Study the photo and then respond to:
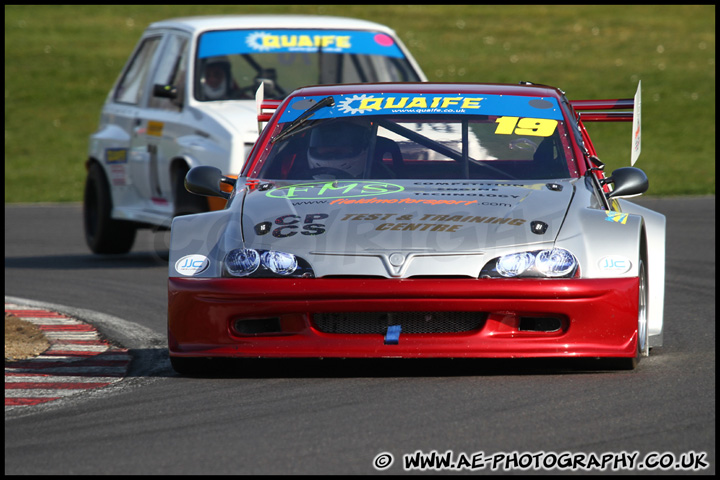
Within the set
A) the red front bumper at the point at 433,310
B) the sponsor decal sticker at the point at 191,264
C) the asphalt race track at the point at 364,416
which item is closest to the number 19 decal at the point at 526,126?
the asphalt race track at the point at 364,416

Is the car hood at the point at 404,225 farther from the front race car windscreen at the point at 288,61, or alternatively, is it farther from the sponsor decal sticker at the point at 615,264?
the front race car windscreen at the point at 288,61

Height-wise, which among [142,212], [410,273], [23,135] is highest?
[410,273]

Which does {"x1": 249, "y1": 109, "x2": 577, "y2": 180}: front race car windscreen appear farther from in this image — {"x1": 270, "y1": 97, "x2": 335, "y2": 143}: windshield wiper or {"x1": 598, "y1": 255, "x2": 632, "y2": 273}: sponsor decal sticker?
{"x1": 598, "y1": 255, "x2": 632, "y2": 273}: sponsor decal sticker

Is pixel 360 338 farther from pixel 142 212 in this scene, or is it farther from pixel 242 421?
pixel 142 212

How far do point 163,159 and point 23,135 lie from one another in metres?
21.2

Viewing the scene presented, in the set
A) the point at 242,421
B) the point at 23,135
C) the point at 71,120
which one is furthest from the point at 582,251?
the point at 71,120

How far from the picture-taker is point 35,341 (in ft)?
25.9

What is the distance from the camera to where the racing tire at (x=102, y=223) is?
12883 mm

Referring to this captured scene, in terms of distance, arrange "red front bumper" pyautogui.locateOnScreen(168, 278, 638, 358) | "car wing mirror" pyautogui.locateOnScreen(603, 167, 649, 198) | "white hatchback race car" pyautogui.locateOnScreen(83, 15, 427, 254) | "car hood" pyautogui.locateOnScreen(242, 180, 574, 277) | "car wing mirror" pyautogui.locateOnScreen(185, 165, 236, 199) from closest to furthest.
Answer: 1. "red front bumper" pyautogui.locateOnScreen(168, 278, 638, 358)
2. "car hood" pyautogui.locateOnScreen(242, 180, 574, 277)
3. "car wing mirror" pyautogui.locateOnScreen(603, 167, 649, 198)
4. "car wing mirror" pyautogui.locateOnScreen(185, 165, 236, 199)
5. "white hatchback race car" pyautogui.locateOnScreen(83, 15, 427, 254)

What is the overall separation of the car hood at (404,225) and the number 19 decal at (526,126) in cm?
60

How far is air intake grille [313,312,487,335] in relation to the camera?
6.13 meters

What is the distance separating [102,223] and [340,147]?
603 cm

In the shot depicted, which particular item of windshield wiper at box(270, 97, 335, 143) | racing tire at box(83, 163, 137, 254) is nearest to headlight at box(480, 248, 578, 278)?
windshield wiper at box(270, 97, 335, 143)

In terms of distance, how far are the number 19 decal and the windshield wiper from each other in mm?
957
